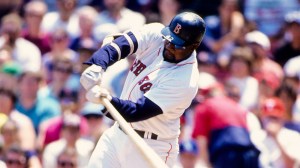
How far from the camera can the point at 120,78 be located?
11.5 meters

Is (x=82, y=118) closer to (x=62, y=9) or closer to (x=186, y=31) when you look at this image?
(x=62, y=9)

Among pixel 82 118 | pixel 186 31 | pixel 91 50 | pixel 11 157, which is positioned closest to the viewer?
pixel 186 31

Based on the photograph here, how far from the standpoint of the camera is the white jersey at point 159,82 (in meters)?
7.61

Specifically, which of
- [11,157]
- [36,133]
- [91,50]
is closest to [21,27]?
[91,50]

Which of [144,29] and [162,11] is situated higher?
[144,29]

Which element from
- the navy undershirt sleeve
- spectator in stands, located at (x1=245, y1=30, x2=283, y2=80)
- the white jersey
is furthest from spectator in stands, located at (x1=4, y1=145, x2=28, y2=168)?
spectator in stands, located at (x1=245, y1=30, x2=283, y2=80)

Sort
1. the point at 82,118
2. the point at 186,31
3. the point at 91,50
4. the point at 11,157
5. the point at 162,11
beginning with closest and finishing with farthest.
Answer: the point at 186,31
the point at 11,157
the point at 82,118
the point at 91,50
the point at 162,11

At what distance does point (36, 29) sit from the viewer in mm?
12609

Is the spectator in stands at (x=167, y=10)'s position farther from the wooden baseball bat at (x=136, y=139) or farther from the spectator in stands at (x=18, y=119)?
the wooden baseball bat at (x=136, y=139)

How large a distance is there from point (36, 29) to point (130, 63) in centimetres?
170

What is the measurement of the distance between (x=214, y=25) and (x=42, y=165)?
10.8 feet

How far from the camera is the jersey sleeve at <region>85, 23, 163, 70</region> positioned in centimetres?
744

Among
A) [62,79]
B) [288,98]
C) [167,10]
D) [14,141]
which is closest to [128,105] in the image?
[14,141]

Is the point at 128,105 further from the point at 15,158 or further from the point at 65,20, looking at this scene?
the point at 65,20
